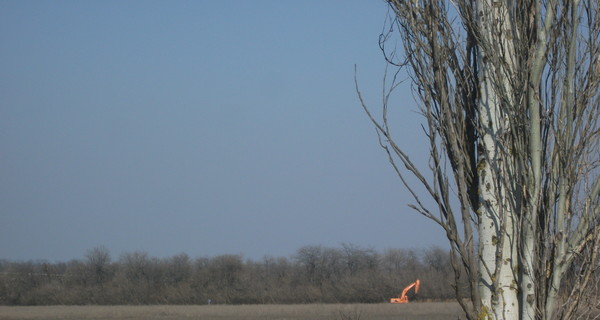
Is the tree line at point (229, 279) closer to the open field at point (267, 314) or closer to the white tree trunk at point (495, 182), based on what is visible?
the open field at point (267, 314)

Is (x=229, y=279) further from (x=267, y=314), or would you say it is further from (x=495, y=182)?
(x=495, y=182)

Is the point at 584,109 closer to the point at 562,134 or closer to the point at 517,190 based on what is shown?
the point at 562,134

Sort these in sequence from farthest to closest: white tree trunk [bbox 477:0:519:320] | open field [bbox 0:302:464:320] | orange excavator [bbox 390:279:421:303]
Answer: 1. orange excavator [bbox 390:279:421:303]
2. open field [bbox 0:302:464:320]
3. white tree trunk [bbox 477:0:519:320]

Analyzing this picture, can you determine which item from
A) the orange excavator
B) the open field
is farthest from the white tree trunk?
the orange excavator

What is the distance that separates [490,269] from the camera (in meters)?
6.02

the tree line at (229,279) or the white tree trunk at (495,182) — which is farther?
the tree line at (229,279)

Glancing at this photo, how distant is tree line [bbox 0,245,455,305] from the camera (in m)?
59.6

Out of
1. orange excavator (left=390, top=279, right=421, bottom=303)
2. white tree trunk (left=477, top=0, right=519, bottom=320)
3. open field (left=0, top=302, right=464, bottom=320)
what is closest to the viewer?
white tree trunk (left=477, top=0, right=519, bottom=320)

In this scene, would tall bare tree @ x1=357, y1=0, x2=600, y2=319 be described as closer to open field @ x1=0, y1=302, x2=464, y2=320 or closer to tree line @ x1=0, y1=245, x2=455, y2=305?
open field @ x1=0, y1=302, x2=464, y2=320

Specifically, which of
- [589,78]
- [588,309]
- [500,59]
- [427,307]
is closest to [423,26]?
[500,59]

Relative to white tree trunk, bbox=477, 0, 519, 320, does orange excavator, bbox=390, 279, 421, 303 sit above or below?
below

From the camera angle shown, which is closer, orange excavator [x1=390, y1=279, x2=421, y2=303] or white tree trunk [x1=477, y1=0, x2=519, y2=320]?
white tree trunk [x1=477, y1=0, x2=519, y2=320]

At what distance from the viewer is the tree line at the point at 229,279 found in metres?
59.6

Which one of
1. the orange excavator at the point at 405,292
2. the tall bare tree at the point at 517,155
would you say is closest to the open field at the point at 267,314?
the orange excavator at the point at 405,292
